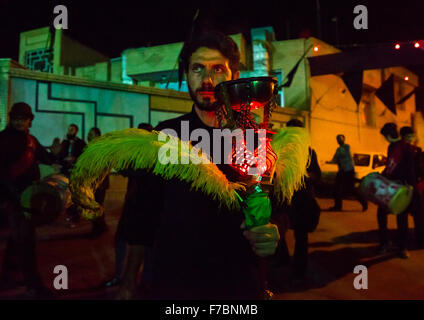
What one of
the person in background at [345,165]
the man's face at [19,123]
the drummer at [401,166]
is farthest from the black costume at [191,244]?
the person in background at [345,165]

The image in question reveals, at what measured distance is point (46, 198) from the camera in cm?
305

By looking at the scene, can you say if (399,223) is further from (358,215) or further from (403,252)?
(358,215)

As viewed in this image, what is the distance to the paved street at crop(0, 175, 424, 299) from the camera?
11.4ft

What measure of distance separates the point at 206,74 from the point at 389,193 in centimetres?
355

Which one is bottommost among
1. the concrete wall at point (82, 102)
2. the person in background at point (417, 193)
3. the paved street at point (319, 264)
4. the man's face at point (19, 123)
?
the paved street at point (319, 264)

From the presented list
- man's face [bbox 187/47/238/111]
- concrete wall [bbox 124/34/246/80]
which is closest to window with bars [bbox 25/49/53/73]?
concrete wall [bbox 124/34/246/80]

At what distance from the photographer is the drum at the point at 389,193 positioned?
3918mm

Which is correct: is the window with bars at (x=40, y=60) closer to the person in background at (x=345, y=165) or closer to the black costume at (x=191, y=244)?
the person in background at (x=345, y=165)

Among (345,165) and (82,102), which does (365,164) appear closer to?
Answer: (345,165)

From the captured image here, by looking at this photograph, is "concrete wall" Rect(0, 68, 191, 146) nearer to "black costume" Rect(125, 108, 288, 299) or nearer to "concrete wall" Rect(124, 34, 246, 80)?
"concrete wall" Rect(124, 34, 246, 80)

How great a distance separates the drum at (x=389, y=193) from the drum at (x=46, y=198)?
3992 millimetres

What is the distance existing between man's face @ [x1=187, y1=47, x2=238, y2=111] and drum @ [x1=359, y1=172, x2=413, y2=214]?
344 centimetres
